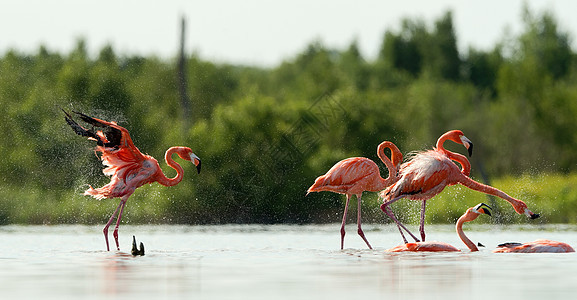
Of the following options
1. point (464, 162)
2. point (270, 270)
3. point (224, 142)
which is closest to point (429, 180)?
point (464, 162)

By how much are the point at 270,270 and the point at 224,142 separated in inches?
727

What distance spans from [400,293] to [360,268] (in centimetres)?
276

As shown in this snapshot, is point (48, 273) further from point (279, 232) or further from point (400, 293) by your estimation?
point (279, 232)

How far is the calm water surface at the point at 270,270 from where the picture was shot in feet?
30.5

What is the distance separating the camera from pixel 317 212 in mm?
27203

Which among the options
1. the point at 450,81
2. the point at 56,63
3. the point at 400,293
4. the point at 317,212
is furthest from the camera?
the point at 450,81

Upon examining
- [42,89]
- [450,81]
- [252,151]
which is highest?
[450,81]

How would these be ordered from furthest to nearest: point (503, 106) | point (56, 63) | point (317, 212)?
1. point (503, 106)
2. point (56, 63)
3. point (317, 212)

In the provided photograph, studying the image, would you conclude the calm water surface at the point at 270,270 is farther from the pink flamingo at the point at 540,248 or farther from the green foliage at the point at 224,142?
the green foliage at the point at 224,142

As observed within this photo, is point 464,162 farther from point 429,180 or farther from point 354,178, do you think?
point 354,178

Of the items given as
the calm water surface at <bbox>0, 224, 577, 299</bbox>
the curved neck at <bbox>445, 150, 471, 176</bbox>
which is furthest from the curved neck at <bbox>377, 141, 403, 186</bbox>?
the calm water surface at <bbox>0, 224, 577, 299</bbox>

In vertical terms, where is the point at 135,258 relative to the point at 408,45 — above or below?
below

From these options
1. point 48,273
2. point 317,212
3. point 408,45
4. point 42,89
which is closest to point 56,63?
point 42,89

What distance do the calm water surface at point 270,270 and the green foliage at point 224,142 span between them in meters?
8.13
